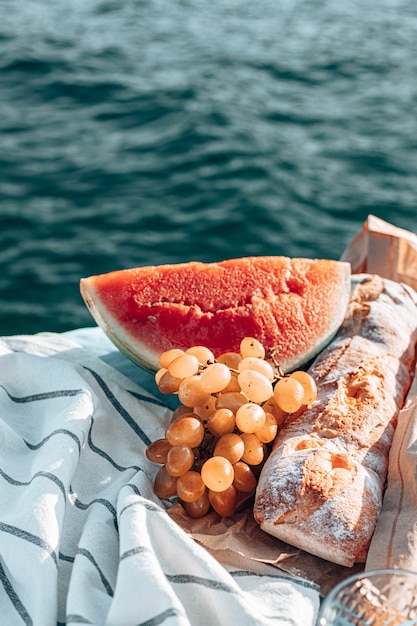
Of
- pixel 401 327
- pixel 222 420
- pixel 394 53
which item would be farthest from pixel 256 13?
pixel 222 420

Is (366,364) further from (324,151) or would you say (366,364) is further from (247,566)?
(324,151)

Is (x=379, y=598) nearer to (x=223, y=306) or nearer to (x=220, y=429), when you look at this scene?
(x=220, y=429)

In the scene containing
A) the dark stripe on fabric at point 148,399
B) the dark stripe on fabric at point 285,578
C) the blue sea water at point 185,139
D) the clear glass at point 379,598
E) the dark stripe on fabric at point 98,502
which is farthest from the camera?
the blue sea water at point 185,139

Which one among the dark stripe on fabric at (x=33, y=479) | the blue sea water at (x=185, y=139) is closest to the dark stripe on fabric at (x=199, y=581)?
the dark stripe on fabric at (x=33, y=479)

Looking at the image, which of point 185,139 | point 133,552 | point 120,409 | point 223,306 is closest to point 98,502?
point 133,552

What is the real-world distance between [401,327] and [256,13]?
6354 millimetres

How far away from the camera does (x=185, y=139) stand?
4906 mm

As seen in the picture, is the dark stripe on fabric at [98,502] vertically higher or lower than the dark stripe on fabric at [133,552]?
lower

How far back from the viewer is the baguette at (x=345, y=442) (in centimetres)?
119

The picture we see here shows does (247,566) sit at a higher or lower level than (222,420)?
lower

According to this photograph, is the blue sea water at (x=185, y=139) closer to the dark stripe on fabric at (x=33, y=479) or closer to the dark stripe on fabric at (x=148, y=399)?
the dark stripe on fabric at (x=148, y=399)

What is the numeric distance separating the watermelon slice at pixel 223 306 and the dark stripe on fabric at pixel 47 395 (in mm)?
254

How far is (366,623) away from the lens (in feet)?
2.98

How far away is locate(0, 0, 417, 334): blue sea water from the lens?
408 centimetres
